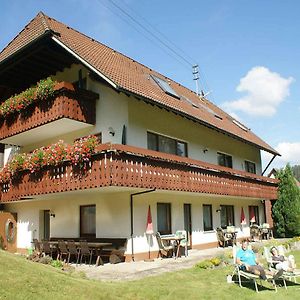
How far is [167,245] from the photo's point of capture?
→ 15.7 metres

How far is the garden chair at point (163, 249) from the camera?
15273 millimetres

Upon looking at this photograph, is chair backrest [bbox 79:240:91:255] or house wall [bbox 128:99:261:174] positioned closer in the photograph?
chair backrest [bbox 79:240:91:255]

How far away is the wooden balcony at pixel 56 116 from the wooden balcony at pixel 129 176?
201 centimetres

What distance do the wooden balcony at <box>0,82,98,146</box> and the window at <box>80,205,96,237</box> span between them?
11.1 ft

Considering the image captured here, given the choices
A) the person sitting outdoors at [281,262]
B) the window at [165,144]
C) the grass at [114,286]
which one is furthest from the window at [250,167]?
the person sitting outdoors at [281,262]

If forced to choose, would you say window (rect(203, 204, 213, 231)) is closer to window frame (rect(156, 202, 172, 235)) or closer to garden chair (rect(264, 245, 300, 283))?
window frame (rect(156, 202, 172, 235))

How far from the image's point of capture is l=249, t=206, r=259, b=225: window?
2433cm

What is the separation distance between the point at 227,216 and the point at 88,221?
913 cm

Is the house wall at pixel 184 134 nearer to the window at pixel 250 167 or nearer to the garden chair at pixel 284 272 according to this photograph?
the window at pixel 250 167

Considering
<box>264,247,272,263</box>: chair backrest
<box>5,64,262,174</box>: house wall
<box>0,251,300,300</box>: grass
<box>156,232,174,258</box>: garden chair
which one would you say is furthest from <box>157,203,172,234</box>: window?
<box>264,247,272,263</box>: chair backrest

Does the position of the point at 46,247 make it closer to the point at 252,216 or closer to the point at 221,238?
the point at 221,238

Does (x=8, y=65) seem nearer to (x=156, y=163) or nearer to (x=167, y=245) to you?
(x=156, y=163)

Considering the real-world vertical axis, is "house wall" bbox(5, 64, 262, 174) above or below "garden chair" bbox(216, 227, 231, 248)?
above

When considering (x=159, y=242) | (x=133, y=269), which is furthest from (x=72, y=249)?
(x=159, y=242)
